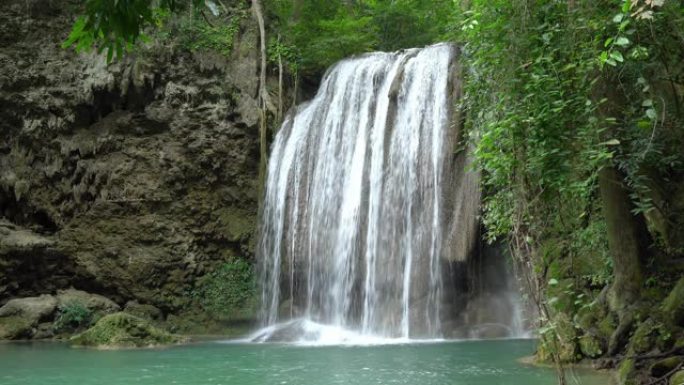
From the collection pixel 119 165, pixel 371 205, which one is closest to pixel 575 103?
pixel 371 205

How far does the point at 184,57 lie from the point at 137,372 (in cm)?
1137

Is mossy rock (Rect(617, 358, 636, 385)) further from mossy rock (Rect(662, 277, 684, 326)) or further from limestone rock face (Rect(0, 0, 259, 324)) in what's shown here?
limestone rock face (Rect(0, 0, 259, 324))

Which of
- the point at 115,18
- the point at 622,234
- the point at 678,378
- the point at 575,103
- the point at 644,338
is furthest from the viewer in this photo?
the point at 644,338

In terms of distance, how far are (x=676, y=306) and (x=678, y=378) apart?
1561 mm

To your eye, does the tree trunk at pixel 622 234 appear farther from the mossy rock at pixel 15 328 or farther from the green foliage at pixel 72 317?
the mossy rock at pixel 15 328

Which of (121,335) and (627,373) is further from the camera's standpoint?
(121,335)

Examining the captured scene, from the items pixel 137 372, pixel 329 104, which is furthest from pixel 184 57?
pixel 137 372

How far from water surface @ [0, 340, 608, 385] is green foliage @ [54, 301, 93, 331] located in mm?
2689

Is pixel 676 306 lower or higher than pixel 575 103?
lower

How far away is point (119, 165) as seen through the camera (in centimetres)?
1800

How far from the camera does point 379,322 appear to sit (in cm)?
1463

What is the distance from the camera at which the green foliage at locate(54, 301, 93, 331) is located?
15922 mm

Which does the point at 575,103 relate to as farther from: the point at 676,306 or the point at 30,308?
the point at 30,308

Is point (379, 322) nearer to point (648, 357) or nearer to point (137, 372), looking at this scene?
point (137, 372)
